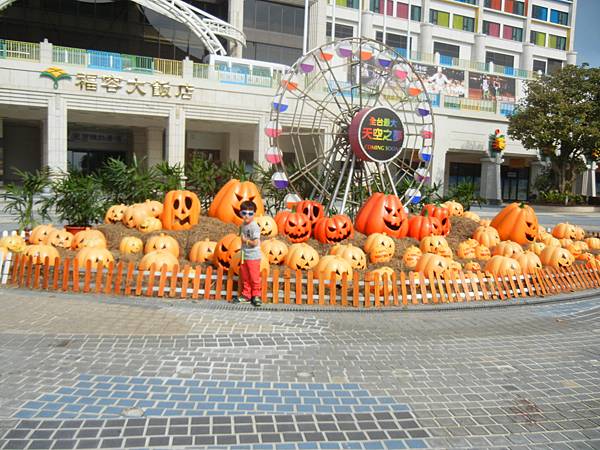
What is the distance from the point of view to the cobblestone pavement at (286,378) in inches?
167

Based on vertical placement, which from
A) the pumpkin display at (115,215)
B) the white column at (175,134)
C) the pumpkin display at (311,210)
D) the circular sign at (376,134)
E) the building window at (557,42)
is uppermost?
the building window at (557,42)

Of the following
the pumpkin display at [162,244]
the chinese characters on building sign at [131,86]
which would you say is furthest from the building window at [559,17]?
the pumpkin display at [162,244]

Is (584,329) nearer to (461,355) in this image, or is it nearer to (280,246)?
(461,355)

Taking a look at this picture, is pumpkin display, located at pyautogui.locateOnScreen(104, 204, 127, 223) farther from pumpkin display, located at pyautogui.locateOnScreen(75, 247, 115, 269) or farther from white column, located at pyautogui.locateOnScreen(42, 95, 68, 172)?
white column, located at pyautogui.locateOnScreen(42, 95, 68, 172)

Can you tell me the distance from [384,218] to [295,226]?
1.96m

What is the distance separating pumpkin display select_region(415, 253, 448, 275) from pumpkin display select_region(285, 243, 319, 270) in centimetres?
183

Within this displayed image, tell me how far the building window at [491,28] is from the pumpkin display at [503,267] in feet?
189

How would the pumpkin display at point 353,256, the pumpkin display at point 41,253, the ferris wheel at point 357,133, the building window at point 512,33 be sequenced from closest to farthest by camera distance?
1. the pumpkin display at point 41,253
2. the pumpkin display at point 353,256
3. the ferris wheel at point 357,133
4. the building window at point 512,33

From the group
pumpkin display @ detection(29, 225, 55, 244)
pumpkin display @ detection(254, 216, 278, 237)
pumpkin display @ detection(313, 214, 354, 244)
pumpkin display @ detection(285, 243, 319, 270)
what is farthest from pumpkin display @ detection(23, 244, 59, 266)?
pumpkin display @ detection(313, 214, 354, 244)

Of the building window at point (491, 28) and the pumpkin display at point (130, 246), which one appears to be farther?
the building window at point (491, 28)

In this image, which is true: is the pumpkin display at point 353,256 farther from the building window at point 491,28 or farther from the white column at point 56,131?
the building window at point 491,28

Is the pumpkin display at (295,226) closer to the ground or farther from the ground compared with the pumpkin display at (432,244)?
farther from the ground

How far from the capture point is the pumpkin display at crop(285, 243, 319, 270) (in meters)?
9.41

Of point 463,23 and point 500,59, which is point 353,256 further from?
point 500,59
